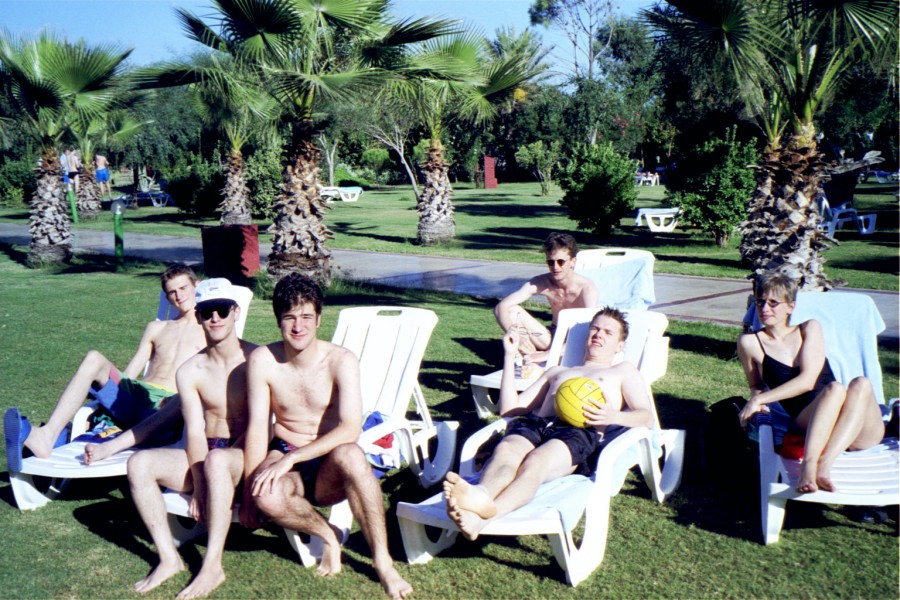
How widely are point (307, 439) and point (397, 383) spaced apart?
129 cm

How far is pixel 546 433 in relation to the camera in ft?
14.1

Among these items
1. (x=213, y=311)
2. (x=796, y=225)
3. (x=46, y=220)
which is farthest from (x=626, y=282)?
(x=46, y=220)

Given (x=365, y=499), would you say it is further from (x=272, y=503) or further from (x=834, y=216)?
(x=834, y=216)

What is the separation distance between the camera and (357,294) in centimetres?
1176

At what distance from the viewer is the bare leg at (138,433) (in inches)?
173

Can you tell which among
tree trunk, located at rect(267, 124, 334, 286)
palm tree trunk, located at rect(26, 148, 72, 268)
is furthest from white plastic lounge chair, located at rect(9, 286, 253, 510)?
palm tree trunk, located at rect(26, 148, 72, 268)

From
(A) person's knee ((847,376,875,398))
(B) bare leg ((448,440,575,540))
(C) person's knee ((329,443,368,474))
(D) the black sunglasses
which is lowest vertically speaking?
(B) bare leg ((448,440,575,540))

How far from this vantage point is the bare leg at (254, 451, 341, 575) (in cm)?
371

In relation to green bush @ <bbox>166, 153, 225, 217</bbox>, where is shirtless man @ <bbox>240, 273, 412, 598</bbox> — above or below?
below

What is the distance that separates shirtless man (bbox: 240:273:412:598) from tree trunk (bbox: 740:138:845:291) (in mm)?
5073

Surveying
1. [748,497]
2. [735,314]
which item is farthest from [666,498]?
[735,314]

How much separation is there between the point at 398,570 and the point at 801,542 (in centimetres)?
189

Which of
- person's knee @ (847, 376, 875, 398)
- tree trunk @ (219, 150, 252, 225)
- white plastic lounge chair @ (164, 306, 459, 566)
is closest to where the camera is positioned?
person's knee @ (847, 376, 875, 398)

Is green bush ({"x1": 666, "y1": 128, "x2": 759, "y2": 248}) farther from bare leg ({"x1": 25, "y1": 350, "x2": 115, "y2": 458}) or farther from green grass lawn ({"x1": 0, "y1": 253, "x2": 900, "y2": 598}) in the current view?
bare leg ({"x1": 25, "y1": 350, "x2": 115, "y2": 458})
